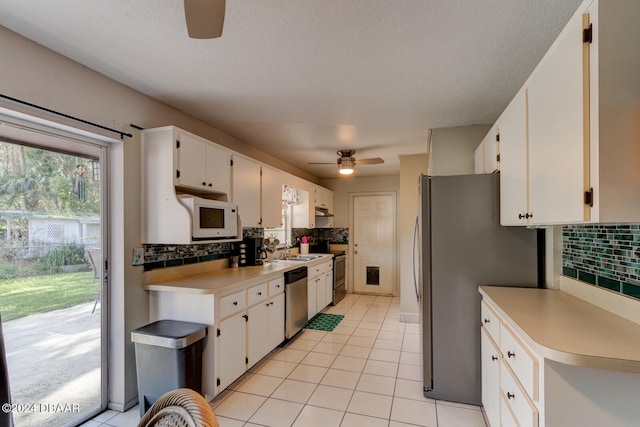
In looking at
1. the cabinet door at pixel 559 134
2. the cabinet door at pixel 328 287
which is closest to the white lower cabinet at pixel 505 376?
the cabinet door at pixel 559 134

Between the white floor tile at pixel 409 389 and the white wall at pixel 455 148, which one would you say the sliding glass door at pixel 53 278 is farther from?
the white wall at pixel 455 148

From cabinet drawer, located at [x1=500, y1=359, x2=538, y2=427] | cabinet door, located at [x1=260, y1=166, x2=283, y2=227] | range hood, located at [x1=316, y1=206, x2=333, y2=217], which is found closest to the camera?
cabinet drawer, located at [x1=500, y1=359, x2=538, y2=427]

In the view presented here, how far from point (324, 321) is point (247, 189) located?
227 centimetres

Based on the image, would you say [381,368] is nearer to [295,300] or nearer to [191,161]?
[295,300]

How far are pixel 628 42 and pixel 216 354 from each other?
281 cm

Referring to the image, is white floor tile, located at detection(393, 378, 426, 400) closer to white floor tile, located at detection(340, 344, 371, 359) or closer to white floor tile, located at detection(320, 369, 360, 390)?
white floor tile, located at detection(320, 369, 360, 390)

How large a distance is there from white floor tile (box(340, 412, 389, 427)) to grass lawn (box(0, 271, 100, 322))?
80.2 inches

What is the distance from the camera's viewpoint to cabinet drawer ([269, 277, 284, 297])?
10.8 feet

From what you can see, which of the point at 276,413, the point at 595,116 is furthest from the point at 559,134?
the point at 276,413

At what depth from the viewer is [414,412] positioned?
7.72 feet

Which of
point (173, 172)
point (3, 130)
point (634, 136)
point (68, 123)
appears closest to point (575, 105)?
point (634, 136)

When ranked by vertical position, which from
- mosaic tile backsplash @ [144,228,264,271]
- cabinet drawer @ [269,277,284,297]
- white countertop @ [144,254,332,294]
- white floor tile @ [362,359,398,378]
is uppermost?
mosaic tile backsplash @ [144,228,264,271]

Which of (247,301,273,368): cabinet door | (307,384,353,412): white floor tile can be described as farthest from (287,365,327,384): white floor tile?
(247,301,273,368): cabinet door

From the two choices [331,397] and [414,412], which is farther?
[331,397]
